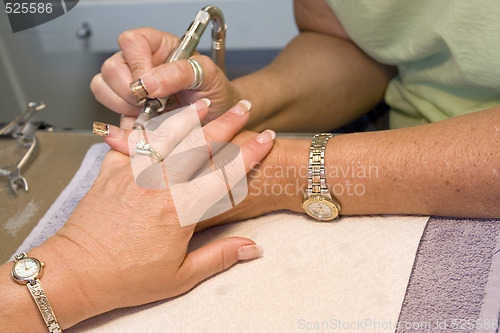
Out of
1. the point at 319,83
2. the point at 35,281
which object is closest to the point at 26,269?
the point at 35,281

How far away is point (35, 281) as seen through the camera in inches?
23.7

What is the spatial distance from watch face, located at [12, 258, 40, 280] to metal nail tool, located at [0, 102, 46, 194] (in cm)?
32

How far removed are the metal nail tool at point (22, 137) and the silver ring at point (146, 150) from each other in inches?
12.4

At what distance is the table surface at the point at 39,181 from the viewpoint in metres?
0.82

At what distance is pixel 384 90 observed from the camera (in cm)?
109

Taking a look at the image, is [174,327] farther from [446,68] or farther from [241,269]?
[446,68]

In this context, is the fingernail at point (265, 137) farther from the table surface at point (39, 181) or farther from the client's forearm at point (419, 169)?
the table surface at point (39, 181)

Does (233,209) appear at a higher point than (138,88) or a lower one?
lower

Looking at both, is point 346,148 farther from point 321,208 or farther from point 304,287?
point 304,287

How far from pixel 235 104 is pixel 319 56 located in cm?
30

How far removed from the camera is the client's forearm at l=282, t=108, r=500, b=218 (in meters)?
0.65

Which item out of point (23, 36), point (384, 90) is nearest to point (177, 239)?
point (23, 36)

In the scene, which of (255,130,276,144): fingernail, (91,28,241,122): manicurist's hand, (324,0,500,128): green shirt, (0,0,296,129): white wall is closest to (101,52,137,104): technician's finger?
(91,28,241,122): manicurist's hand

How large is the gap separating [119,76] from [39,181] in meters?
0.30
